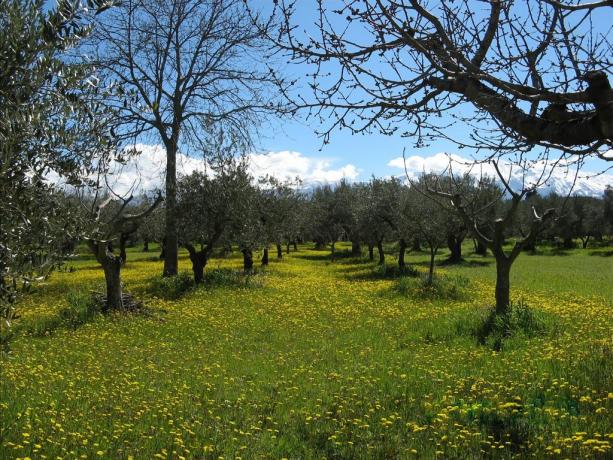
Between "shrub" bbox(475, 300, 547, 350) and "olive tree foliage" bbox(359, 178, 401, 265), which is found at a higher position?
"olive tree foliage" bbox(359, 178, 401, 265)

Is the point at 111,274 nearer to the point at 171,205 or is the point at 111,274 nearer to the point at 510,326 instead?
the point at 171,205

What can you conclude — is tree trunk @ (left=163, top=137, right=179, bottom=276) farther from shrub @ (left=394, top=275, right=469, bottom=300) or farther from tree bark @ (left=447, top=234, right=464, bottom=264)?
tree bark @ (left=447, top=234, right=464, bottom=264)

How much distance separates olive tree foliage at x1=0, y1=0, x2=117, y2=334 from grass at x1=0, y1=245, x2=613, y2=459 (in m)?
2.39

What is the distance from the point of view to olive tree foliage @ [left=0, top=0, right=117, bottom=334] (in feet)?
12.0

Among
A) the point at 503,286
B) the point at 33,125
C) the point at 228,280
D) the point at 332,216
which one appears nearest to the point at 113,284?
the point at 228,280

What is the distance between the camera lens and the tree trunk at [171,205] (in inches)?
942

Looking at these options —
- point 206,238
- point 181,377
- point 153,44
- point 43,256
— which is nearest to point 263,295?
point 206,238

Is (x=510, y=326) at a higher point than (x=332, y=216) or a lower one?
lower

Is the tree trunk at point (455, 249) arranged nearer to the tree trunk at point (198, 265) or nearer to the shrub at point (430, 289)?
the shrub at point (430, 289)

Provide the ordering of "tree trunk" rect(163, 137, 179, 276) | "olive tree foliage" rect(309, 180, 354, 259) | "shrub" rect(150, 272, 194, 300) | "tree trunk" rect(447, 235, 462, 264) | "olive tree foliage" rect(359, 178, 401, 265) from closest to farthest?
"shrub" rect(150, 272, 194, 300), "tree trunk" rect(163, 137, 179, 276), "olive tree foliage" rect(359, 178, 401, 265), "tree trunk" rect(447, 235, 462, 264), "olive tree foliage" rect(309, 180, 354, 259)

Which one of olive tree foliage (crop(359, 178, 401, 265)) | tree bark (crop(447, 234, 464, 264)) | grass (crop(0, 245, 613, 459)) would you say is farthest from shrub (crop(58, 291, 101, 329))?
tree bark (crop(447, 234, 464, 264))

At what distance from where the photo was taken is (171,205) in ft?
78.5

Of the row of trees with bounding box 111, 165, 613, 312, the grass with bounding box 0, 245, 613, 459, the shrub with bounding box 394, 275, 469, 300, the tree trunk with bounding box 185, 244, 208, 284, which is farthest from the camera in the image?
the tree trunk with bounding box 185, 244, 208, 284

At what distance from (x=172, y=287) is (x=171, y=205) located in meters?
4.14
